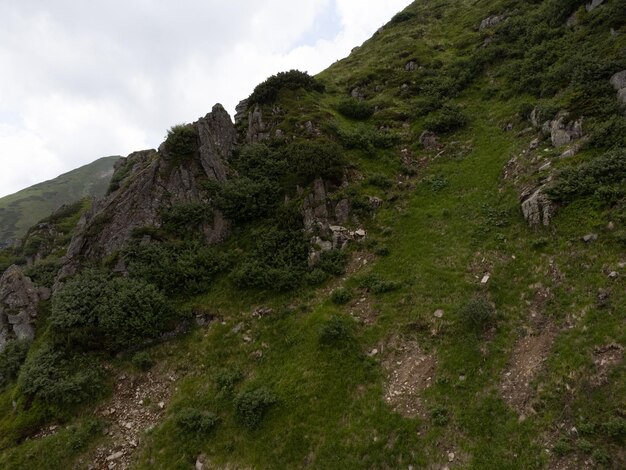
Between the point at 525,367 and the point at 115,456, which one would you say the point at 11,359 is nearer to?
the point at 115,456

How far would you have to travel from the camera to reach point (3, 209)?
18888 cm

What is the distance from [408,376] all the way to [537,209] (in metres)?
11.9

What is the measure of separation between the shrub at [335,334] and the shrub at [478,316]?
5.40m

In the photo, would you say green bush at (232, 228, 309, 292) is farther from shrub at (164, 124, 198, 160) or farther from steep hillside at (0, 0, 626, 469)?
shrub at (164, 124, 198, 160)

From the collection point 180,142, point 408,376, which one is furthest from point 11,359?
point 408,376

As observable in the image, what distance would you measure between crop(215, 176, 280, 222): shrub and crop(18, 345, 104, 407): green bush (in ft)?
42.0

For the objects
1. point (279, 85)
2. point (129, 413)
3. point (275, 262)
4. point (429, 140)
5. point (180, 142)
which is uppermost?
point (279, 85)

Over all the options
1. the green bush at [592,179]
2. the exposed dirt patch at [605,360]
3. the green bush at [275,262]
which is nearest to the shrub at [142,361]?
the green bush at [275,262]

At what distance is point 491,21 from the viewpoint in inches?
2008

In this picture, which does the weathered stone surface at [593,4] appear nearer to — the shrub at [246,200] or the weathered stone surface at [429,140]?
the weathered stone surface at [429,140]

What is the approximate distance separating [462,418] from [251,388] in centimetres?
904

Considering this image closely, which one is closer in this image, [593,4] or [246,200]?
[246,200]

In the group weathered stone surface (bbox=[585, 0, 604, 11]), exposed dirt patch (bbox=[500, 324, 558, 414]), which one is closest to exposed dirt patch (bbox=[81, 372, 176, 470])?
exposed dirt patch (bbox=[500, 324, 558, 414])

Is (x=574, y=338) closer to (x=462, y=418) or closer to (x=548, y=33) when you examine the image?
(x=462, y=418)
